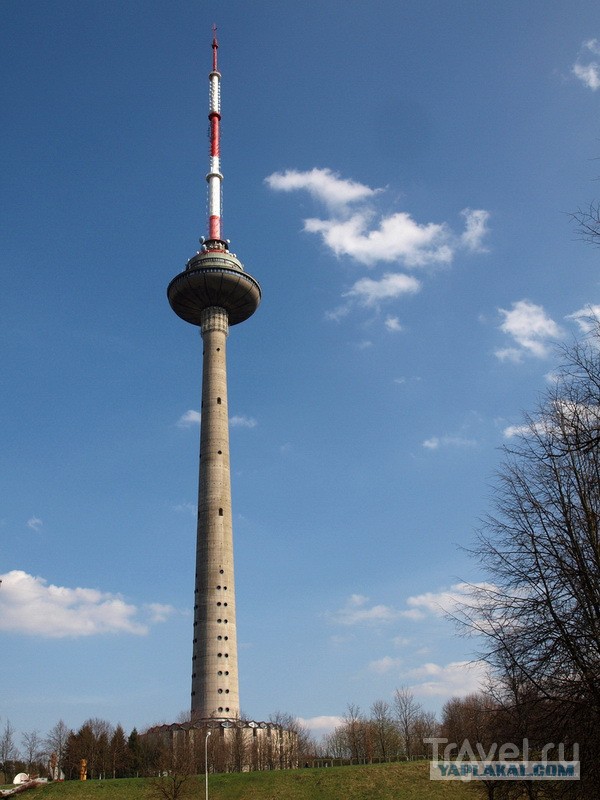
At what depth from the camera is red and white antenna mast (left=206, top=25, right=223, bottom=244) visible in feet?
341

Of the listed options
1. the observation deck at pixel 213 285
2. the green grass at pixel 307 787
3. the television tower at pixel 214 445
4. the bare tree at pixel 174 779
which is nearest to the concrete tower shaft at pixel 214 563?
the television tower at pixel 214 445

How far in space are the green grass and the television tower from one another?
64.4 feet

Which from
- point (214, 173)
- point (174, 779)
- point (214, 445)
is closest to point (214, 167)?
point (214, 173)

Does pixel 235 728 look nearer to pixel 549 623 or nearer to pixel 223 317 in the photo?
pixel 223 317

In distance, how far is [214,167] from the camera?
10469 centimetres

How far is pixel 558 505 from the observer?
17391 millimetres

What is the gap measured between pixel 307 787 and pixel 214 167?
267 ft

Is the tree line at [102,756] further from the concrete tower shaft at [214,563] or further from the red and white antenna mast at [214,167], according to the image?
the red and white antenna mast at [214,167]

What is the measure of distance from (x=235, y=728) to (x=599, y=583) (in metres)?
70.6

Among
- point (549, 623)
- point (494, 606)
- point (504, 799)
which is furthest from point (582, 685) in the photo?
point (504, 799)

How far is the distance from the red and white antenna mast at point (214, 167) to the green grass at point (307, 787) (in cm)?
7015

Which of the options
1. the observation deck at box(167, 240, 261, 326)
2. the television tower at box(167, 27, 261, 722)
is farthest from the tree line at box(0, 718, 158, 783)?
the observation deck at box(167, 240, 261, 326)

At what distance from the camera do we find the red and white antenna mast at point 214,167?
341 feet

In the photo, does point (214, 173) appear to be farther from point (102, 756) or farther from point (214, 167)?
point (102, 756)
